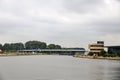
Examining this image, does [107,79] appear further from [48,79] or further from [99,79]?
[48,79]

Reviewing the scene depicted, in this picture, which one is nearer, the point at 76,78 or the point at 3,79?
the point at 3,79

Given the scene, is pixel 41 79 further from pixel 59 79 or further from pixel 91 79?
pixel 91 79

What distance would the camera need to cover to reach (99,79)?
3086 inches

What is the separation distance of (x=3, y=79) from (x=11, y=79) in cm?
188

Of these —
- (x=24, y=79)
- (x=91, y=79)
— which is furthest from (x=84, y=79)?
(x=24, y=79)

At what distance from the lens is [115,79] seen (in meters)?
77.9

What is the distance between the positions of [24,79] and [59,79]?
715 centimetres

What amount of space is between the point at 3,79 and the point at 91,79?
18092mm

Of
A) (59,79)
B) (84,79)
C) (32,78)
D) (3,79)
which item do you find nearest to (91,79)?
(84,79)

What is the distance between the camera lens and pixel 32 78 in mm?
78438

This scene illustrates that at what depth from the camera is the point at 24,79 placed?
76500 mm

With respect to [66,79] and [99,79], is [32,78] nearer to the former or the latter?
[66,79]

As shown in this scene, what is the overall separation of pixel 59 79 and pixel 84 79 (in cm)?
575

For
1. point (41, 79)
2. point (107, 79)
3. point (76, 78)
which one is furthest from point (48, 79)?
point (107, 79)
